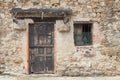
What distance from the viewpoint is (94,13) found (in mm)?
12562

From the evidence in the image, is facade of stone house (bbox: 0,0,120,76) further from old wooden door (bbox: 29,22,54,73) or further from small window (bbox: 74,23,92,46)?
small window (bbox: 74,23,92,46)

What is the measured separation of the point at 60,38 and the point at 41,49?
0.76 meters

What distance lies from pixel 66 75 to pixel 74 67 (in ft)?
1.25

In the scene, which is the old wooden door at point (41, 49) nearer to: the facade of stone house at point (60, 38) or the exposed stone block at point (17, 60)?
the facade of stone house at point (60, 38)

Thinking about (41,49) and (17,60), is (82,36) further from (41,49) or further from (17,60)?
(17,60)

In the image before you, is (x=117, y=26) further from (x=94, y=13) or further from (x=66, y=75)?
(x=66, y=75)

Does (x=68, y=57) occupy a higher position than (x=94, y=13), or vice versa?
(x=94, y=13)

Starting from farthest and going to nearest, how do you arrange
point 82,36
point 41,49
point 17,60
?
point 82,36 → point 41,49 → point 17,60

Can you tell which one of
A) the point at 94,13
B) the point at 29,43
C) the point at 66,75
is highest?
the point at 94,13

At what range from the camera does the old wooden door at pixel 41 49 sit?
496 inches

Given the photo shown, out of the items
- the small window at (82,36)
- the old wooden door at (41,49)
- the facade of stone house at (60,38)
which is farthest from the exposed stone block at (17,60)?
the small window at (82,36)

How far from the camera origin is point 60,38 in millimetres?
12508

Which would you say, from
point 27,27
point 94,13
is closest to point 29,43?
point 27,27

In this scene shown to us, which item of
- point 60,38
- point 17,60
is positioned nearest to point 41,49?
point 60,38
